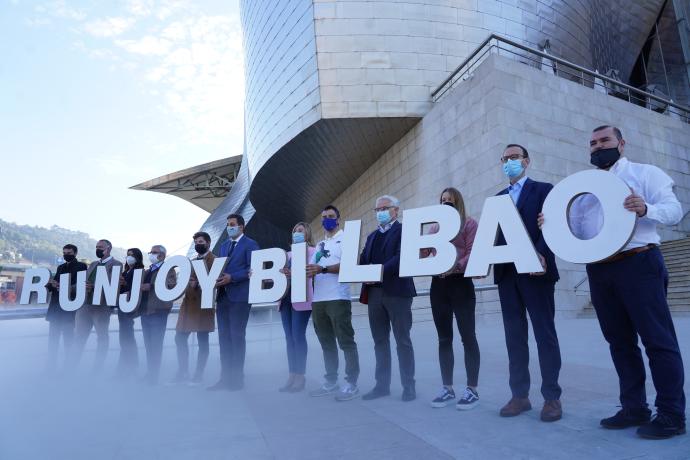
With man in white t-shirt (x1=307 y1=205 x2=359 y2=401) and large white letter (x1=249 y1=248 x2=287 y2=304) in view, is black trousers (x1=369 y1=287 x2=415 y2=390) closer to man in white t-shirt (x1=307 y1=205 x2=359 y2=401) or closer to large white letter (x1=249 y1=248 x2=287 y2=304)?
man in white t-shirt (x1=307 y1=205 x2=359 y2=401)

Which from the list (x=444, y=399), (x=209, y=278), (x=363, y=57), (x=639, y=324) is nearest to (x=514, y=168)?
(x=639, y=324)

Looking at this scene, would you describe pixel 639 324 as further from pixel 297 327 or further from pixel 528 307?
pixel 297 327

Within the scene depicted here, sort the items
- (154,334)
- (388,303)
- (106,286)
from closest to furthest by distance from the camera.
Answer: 1. (388,303)
2. (154,334)
3. (106,286)

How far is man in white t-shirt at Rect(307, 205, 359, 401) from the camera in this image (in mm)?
4535

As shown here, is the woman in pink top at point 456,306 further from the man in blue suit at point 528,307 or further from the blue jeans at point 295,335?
the blue jeans at point 295,335

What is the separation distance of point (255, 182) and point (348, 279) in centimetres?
2027

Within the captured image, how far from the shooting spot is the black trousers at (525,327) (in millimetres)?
3191

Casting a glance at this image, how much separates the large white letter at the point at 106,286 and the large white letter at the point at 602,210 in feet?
18.2

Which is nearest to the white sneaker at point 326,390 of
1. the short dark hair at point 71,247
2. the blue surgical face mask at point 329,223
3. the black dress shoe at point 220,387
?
the black dress shoe at point 220,387

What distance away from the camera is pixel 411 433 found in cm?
288

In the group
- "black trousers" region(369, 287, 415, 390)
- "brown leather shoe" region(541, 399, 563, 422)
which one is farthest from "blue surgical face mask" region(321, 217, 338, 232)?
"brown leather shoe" region(541, 399, 563, 422)

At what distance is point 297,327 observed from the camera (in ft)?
16.5

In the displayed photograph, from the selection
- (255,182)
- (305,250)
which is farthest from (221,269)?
(255,182)

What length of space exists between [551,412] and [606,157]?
68.9 inches
